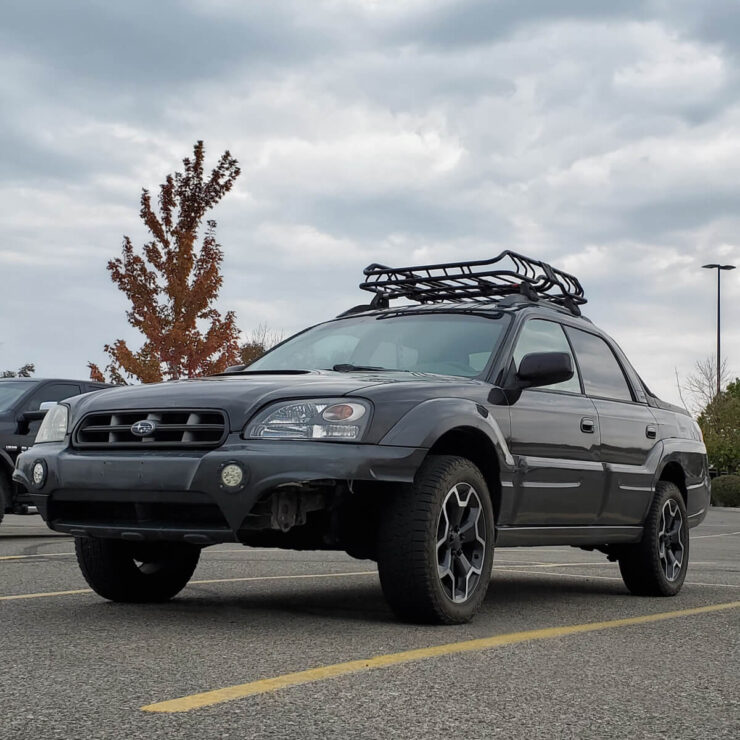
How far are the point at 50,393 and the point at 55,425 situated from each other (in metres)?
7.70

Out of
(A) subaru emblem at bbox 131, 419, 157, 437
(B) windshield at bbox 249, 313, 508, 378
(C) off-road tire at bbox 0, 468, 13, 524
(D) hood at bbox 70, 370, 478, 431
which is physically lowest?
(C) off-road tire at bbox 0, 468, 13, 524

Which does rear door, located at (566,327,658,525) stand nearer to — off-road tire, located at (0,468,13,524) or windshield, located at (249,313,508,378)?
windshield, located at (249,313,508,378)

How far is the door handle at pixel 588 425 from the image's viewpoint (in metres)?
7.18

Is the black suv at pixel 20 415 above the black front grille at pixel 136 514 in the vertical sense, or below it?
above

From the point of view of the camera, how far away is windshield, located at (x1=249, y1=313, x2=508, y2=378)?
22.1 feet

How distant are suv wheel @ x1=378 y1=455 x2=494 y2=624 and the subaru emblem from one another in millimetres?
1129

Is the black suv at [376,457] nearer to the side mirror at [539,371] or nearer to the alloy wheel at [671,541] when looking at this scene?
the side mirror at [539,371]

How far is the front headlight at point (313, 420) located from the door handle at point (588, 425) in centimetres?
209

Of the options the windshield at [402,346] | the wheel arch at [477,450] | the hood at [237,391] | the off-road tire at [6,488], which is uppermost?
the windshield at [402,346]

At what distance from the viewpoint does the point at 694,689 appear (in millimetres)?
4266

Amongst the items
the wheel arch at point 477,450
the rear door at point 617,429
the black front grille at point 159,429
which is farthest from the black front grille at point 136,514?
the rear door at point 617,429

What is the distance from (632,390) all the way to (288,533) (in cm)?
345

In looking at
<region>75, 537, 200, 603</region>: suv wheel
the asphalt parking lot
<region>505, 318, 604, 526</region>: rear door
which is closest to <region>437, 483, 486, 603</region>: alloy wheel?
the asphalt parking lot

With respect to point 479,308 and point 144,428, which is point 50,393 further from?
point 144,428
